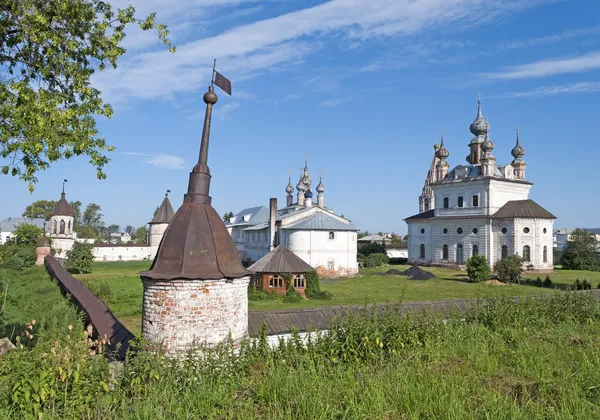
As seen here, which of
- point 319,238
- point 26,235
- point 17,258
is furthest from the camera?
point 26,235

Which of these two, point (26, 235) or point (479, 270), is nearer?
point (479, 270)

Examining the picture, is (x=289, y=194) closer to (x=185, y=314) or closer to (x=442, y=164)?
(x=442, y=164)

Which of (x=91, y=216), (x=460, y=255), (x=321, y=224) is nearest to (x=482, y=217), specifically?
(x=460, y=255)

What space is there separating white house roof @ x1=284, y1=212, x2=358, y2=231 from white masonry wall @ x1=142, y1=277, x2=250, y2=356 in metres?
28.3

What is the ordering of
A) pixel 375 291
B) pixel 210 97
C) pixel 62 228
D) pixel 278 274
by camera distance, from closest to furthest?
pixel 210 97, pixel 278 274, pixel 375 291, pixel 62 228

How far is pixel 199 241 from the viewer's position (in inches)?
278

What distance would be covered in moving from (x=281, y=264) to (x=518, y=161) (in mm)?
30239

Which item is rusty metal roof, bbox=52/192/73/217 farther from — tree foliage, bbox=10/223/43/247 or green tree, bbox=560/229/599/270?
green tree, bbox=560/229/599/270

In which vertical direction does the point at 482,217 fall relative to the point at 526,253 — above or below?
above

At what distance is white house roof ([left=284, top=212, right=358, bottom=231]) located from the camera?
3525 cm

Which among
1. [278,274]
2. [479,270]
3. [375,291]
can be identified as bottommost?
[375,291]

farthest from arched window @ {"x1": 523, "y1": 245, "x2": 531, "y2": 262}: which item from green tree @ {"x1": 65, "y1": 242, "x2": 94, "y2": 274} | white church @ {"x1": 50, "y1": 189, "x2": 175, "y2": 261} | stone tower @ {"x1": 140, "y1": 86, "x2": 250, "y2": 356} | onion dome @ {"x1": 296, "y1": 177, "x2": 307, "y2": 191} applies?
green tree @ {"x1": 65, "y1": 242, "x2": 94, "y2": 274}

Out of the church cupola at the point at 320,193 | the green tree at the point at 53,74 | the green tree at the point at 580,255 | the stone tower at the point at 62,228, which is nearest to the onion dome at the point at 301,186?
the church cupola at the point at 320,193

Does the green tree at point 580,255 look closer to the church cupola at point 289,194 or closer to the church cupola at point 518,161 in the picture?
the church cupola at point 518,161
